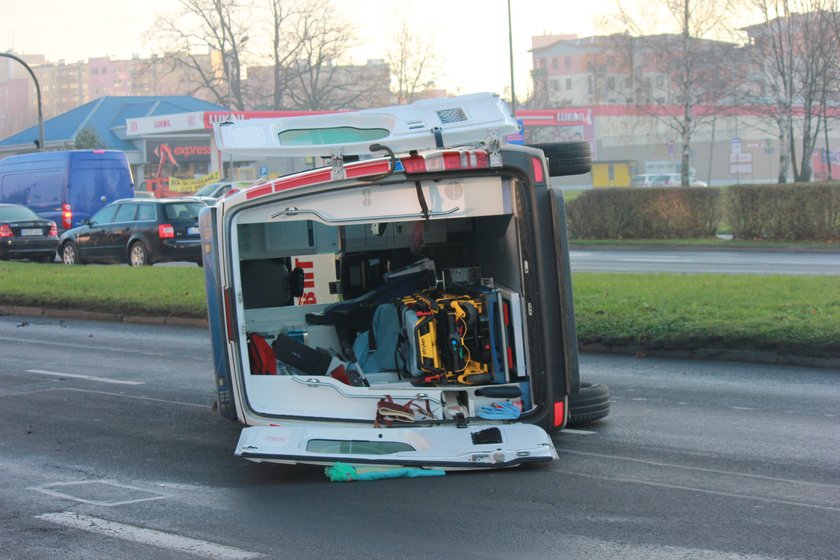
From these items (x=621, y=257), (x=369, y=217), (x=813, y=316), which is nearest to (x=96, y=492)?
(x=369, y=217)

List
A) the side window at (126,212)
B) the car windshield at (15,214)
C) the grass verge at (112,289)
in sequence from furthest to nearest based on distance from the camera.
A: the car windshield at (15,214), the side window at (126,212), the grass verge at (112,289)

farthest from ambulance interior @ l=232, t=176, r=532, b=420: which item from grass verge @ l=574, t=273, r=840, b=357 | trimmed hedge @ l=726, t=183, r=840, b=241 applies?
trimmed hedge @ l=726, t=183, r=840, b=241

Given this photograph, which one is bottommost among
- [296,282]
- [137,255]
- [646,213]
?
[646,213]

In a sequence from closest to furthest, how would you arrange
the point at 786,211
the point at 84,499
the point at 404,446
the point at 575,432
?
the point at 84,499, the point at 404,446, the point at 575,432, the point at 786,211

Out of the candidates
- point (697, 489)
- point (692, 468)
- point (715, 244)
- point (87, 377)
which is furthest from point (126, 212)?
point (697, 489)

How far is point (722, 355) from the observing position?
11.7 meters

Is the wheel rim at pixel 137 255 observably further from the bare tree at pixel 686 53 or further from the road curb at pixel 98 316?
the bare tree at pixel 686 53

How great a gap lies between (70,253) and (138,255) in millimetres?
2800

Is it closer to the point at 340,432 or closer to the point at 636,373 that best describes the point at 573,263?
the point at 636,373

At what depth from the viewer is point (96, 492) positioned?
6.89 metres

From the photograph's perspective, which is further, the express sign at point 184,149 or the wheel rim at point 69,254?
the express sign at point 184,149

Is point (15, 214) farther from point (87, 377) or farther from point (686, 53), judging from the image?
point (686, 53)

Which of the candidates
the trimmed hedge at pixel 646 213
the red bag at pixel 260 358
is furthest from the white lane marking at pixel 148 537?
the trimmed hedge at pixel 646 213

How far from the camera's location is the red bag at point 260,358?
7.97 meters
